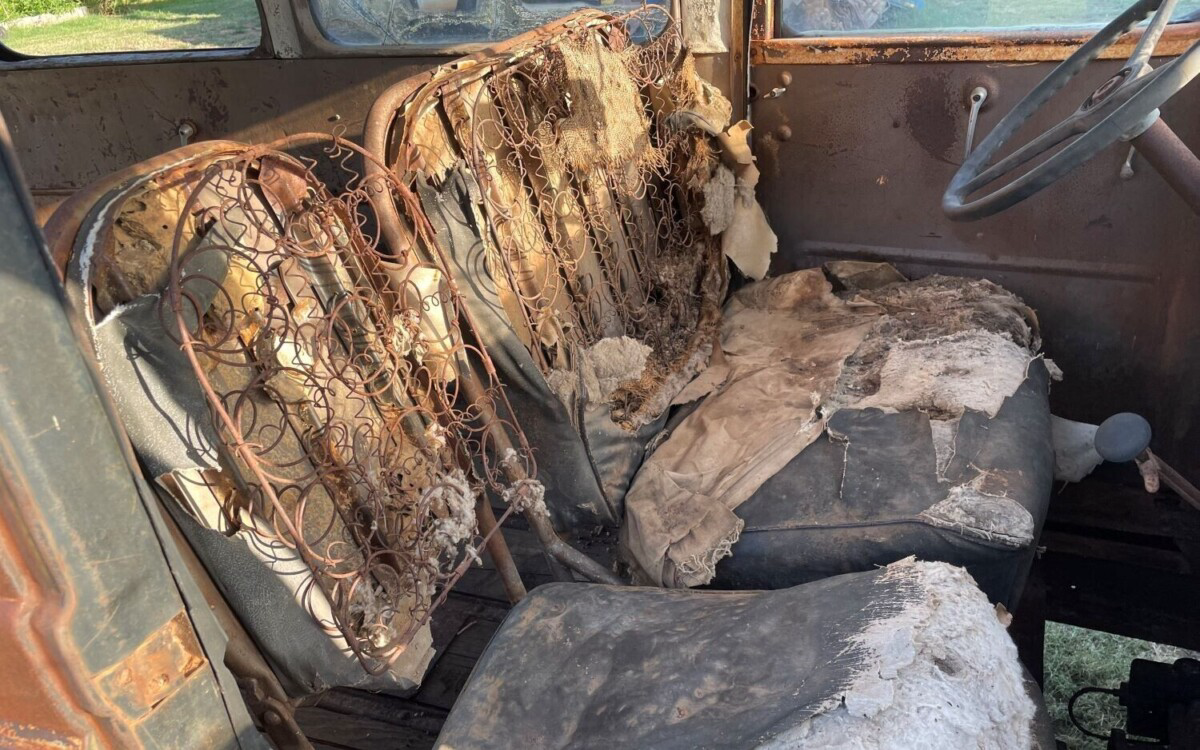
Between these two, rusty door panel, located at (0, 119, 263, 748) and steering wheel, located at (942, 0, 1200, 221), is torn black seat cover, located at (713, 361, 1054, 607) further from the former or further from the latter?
rusty door panel, located at (0, 119, 263, 748)

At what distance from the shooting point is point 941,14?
2084 millimetres

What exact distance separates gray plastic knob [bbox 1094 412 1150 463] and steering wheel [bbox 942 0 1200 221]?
22.9 inches

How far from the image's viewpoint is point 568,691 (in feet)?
4.01

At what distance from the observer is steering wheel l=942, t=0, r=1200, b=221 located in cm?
127

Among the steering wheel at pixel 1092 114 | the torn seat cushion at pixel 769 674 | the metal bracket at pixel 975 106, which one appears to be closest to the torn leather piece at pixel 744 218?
the metal bracket at pixel 975 106

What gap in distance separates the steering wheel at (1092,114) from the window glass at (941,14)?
0.14 m

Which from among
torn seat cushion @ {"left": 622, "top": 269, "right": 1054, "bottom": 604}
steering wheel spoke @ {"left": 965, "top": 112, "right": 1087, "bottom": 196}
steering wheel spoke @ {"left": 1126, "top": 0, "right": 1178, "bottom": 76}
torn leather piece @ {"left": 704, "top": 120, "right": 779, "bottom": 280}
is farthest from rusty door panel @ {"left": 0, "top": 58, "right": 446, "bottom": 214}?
steering wheel spoke @ {"left": 1126, "top": 0, "right": 1178, "bottom": 76}

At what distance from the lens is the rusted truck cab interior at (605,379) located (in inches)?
39.7

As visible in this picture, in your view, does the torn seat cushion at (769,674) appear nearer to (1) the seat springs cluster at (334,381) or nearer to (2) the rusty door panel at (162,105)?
(1) the seat springs cluster at (334,381)

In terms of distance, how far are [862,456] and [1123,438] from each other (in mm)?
591

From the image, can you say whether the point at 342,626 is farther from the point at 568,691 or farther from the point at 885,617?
the point at 885,617

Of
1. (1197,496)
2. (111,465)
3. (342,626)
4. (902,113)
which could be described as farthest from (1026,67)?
(111,465)

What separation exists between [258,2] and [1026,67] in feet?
6.89

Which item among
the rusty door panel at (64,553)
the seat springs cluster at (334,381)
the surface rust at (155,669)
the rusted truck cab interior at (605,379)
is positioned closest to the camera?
the rusty door panel at (64,553)
